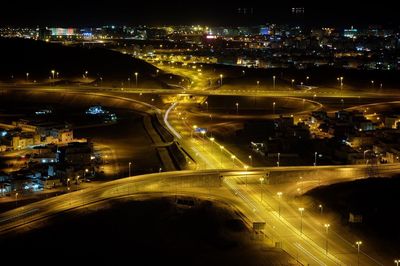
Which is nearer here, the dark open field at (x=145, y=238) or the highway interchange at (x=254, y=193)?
the dark open field at (x=145, y=238)

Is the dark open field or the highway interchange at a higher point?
the highway interchange

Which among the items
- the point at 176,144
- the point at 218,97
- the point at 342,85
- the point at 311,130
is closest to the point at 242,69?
the point at 342,85

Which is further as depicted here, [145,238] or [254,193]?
[254,193]

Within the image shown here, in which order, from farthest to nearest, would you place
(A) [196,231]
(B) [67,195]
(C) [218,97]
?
(C) [218,97]
(B) [67,195]
(A) [196,231]

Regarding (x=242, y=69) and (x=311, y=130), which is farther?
(x=242, y=69)

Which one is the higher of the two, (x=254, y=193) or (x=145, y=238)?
(x=254, y=193)

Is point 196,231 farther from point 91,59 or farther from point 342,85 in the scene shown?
point 91,59

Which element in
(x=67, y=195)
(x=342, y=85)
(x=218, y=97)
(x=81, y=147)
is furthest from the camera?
(x=342, y=85)

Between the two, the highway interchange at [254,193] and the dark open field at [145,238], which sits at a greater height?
the highway interchange at [254,193]
